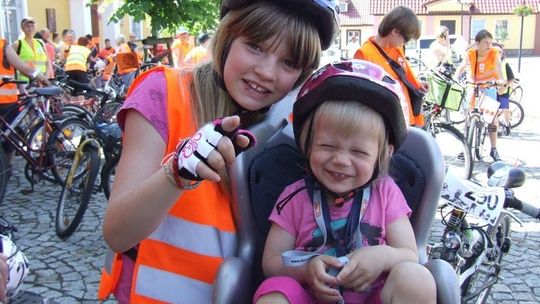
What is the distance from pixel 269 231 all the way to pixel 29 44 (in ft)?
25.4

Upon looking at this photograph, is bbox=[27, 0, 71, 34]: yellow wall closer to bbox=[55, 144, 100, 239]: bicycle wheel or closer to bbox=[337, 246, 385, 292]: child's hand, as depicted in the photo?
bbox=[55, 144, 100, 239]: bicycle wheel

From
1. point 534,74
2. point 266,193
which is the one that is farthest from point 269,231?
point 534,74

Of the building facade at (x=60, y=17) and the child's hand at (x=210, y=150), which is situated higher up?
the building facade at (x=60, y=17)

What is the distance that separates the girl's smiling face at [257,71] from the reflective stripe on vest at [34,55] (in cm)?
722

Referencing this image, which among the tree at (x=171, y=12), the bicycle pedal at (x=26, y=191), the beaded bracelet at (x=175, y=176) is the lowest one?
the bicycle pedal at (x=26, y=191)

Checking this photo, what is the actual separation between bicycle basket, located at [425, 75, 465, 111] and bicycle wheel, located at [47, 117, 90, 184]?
3956 mm

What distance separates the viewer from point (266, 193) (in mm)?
1807

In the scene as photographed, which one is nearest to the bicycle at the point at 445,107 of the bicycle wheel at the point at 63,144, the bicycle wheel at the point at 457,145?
the bicycle wheel at the point at 457,145

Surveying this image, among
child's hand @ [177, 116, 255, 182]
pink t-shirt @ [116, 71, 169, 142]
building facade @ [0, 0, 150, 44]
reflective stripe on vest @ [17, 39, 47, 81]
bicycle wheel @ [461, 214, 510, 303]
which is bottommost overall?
bicycle wheel @ [461, 214, 510, 303]

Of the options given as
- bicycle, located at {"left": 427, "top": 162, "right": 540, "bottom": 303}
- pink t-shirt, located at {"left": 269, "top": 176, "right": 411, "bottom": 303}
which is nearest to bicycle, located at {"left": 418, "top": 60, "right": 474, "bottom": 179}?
bicycle, located at {"left": 427, "top": 162, "right": 540, "bottom": 303}

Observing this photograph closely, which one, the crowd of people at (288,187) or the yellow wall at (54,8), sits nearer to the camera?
the crowd of people at (288,187)

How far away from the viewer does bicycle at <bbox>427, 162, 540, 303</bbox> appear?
305 cm

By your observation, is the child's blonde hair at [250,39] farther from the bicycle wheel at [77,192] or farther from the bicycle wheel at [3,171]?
the bicycle wheel at [3,171]

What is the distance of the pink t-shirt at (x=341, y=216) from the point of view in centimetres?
170
